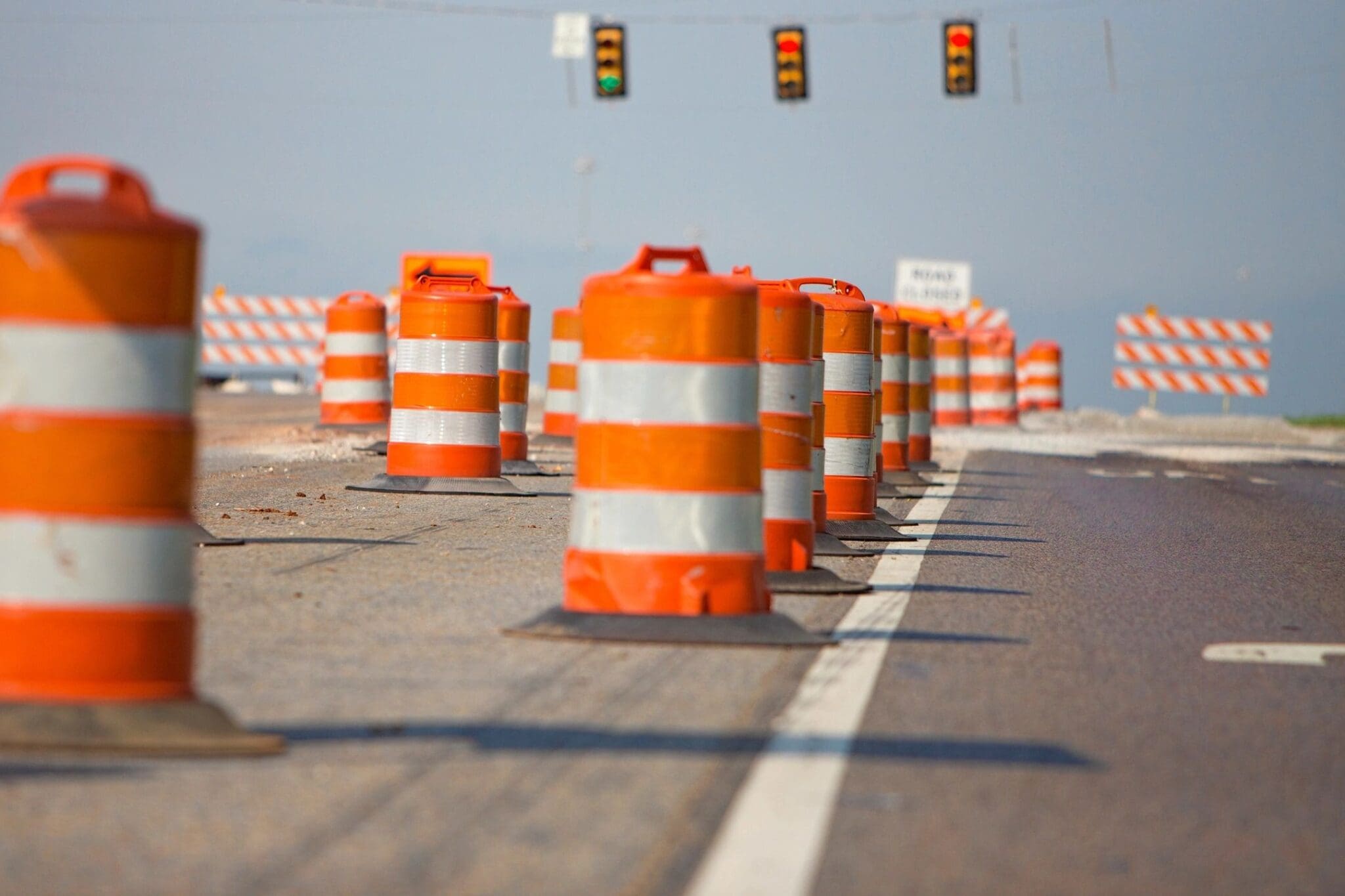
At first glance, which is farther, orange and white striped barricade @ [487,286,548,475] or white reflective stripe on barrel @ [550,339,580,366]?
white reflective stripe on barrel @ [550,339,580,366]

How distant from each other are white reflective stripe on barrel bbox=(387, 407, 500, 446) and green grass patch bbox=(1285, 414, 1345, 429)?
89.0 ft

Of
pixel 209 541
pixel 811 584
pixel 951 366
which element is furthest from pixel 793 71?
pixel 811 584

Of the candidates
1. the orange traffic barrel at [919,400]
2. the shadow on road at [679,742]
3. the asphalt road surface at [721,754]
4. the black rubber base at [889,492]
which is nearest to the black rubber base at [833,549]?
the asphalt road surface at [721,754]

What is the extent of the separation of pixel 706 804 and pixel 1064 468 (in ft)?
56.4

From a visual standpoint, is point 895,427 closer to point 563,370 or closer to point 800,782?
point 563,370

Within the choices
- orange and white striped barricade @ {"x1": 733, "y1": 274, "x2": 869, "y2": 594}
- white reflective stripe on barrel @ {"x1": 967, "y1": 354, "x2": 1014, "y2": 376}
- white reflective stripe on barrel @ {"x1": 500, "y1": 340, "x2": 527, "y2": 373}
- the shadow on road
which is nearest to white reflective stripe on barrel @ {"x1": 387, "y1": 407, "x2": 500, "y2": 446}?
white reflective stripe on barrel @ {"x1": 500, "y1": 340, "x2": 527, "y2": 373}

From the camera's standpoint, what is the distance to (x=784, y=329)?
916 cm

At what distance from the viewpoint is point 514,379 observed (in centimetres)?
1688

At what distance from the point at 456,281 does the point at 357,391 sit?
6374 mm

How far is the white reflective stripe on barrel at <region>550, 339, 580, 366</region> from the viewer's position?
21.5 metres

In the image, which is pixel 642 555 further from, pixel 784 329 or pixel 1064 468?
pixel 1064 468

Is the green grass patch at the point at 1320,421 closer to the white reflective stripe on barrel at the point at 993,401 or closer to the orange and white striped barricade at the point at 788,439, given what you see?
the white reflective stripe on barrel at the point at 993,401

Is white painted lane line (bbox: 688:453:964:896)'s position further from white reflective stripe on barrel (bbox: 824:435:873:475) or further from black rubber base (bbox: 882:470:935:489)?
black rubber base (bbox: 882:470:935:489)

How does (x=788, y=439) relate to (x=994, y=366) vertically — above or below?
below
